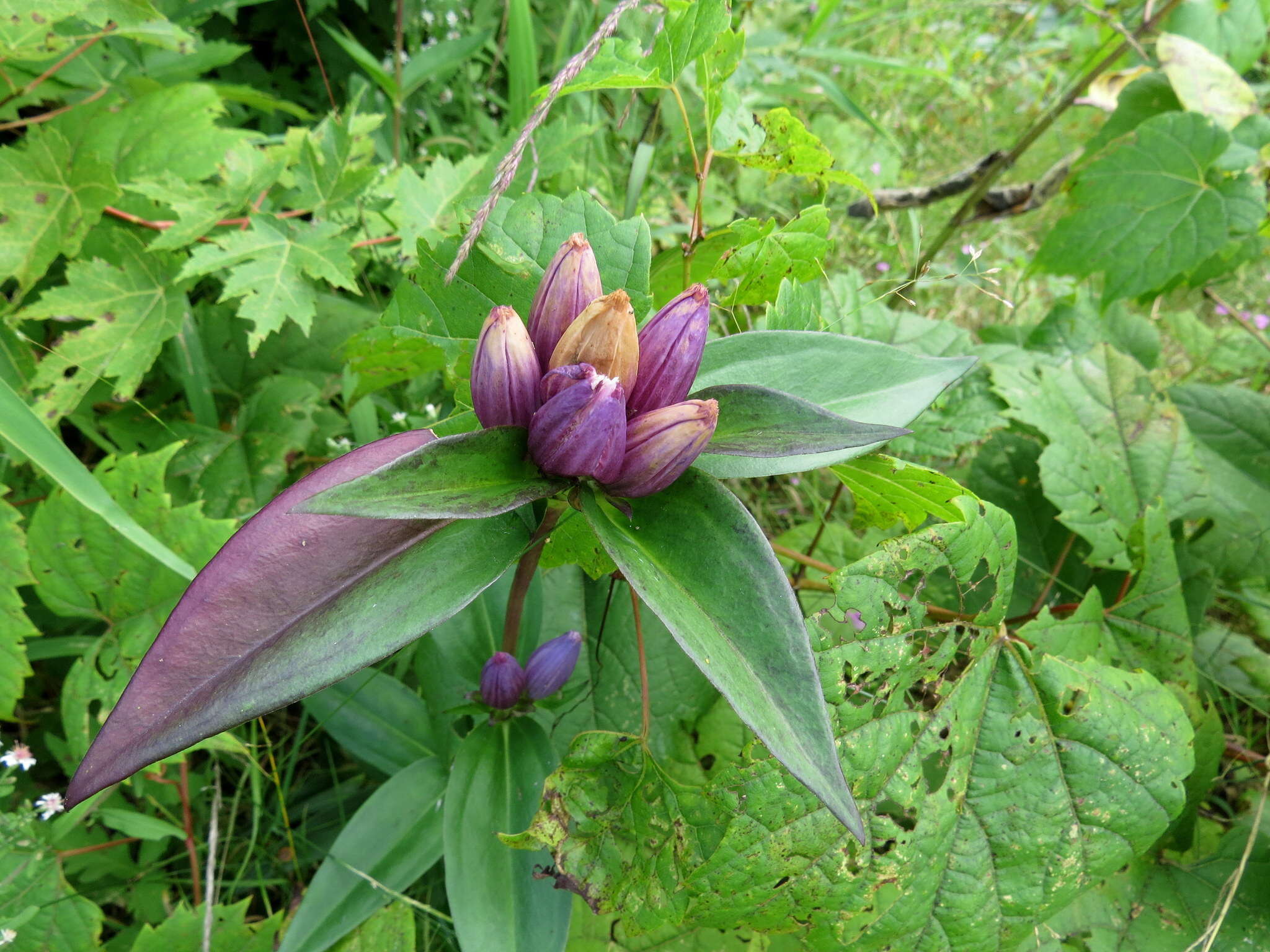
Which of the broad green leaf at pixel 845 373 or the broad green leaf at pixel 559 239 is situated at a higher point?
the broad green leaf at pixel 559 239

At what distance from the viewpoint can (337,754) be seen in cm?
166

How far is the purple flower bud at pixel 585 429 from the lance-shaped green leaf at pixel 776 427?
12 cm

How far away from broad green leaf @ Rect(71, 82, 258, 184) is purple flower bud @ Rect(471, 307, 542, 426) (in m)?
1.22

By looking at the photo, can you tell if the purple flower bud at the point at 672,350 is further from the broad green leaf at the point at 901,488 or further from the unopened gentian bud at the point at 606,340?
the broad green leaf at the point at 901,488

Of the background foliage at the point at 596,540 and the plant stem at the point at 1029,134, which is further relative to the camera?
the plant stem at the point at 1029,134

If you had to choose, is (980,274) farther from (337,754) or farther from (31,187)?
(31,187)

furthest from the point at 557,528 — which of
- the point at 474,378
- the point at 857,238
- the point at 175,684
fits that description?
the point at 857,238

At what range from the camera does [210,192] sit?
1.60 metres

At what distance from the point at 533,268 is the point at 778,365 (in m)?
0.38

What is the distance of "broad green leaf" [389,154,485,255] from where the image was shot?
63.1 inches

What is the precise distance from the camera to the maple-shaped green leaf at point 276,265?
4.70 ft

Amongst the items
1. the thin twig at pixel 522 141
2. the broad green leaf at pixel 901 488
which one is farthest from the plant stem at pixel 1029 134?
the thin twig at pixel 522 141

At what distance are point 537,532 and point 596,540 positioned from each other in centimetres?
21

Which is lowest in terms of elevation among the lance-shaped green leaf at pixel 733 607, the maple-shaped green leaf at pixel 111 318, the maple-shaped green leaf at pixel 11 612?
the maple-shaped green leaf at pixel 11 612
